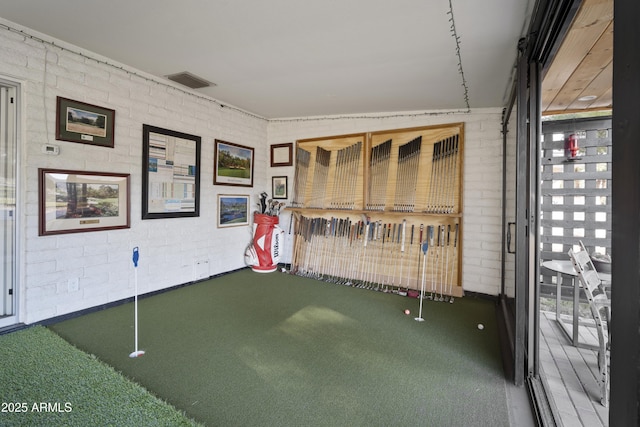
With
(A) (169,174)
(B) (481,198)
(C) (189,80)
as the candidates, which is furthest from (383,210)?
(C) (189,80)

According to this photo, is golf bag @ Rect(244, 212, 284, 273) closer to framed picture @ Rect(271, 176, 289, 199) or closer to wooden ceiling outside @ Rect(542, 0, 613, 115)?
framed picture @ Rect(271, 176, 289, 199)

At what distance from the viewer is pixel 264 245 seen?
529cm

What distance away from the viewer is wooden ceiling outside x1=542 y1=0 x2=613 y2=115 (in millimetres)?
2115

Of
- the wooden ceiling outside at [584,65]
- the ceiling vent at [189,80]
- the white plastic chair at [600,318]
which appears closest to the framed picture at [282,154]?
the ceiling vent at [189,80]

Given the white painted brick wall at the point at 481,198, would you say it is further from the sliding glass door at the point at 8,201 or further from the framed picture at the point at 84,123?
the sliding glass door at the point at 8,201

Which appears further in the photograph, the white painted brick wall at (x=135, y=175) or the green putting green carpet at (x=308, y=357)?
the white painted brick wall at (x=135, y=175)

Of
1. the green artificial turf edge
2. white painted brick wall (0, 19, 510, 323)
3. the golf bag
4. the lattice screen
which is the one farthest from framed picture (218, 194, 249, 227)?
the lattice screen

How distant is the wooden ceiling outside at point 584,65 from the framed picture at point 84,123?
410 cm

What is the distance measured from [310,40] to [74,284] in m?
3.34

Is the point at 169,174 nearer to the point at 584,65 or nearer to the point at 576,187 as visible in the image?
the point at 584,65

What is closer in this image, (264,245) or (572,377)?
(572,377)

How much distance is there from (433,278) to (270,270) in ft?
8.40

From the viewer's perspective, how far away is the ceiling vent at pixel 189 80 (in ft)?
12.4

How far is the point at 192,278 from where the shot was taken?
458 cm
